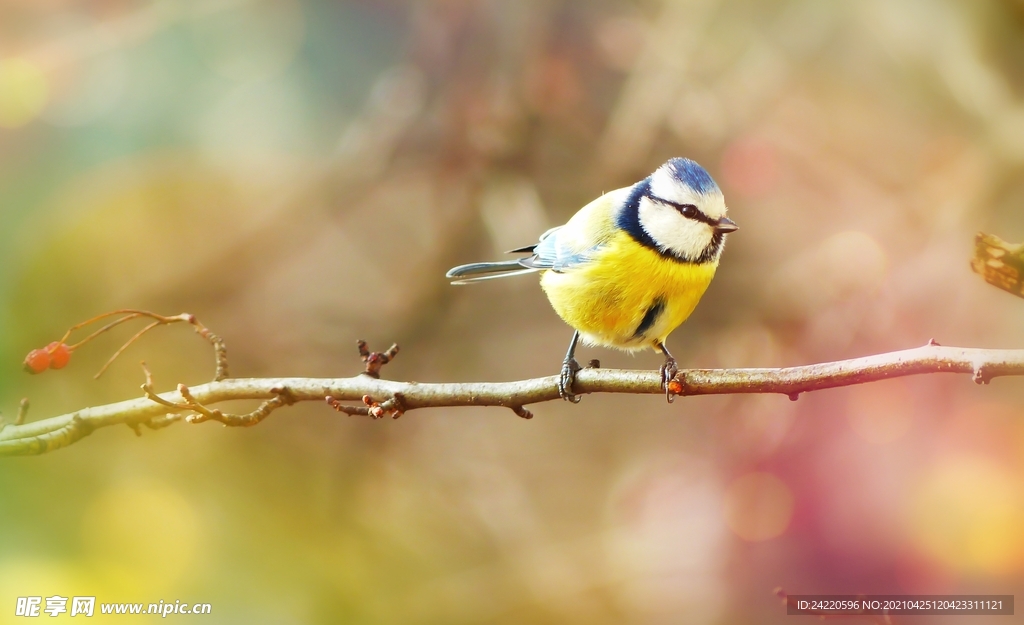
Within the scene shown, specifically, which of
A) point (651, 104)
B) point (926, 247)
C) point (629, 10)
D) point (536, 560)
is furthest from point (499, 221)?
point (926, 247)

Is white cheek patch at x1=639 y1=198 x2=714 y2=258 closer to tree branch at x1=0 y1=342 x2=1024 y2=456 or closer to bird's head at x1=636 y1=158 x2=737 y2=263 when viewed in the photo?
bird's head at x1=636 y1=158 x2=737 y2=263

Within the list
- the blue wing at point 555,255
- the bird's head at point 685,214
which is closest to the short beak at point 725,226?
the bird's head at point 685,214

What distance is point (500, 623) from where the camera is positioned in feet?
3.75

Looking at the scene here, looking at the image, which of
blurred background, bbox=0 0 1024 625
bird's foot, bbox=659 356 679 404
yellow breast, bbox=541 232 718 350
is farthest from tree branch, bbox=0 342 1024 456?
blurred background, bbox=0 0 1024 625

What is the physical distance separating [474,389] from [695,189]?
0.97 feet

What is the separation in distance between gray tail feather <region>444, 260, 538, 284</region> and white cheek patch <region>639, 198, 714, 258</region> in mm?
161

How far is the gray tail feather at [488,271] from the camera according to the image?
827 millimetres

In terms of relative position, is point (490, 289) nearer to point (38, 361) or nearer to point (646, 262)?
point (646, 262)

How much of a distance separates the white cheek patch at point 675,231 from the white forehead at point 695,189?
2 cm

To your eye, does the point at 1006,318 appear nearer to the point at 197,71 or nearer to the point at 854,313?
the point at 854,313

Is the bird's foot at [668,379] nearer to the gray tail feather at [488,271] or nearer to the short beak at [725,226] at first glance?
the short beak at [725,226]

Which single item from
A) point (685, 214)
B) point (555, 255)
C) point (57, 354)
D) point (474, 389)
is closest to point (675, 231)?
point (685, 214)

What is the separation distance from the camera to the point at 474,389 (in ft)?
2.10

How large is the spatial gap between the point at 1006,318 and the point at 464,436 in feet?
2.84
